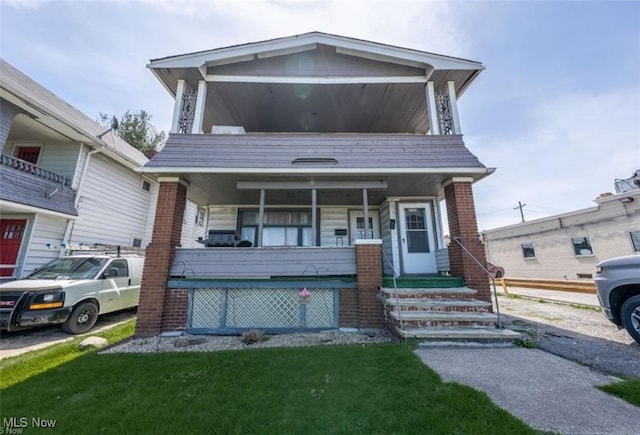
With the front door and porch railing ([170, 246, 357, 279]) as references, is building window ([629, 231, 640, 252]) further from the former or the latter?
porch railing ([170, 246, 357, 279])

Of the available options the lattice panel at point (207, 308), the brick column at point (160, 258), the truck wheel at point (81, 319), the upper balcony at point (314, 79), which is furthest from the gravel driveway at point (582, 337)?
the truck wheel at point (81, 319)

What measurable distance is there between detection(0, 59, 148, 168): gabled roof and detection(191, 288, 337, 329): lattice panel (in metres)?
7.13

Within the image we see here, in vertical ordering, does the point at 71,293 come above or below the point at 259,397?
above

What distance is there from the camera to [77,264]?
21.2 feet

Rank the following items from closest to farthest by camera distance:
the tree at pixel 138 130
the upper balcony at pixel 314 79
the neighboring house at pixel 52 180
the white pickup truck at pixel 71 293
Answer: the white pickup truck at pixel 71 293
the upper balcony at pixel 314 79
the neighboring house at pixel 52 180
the tree at pixel 138 130

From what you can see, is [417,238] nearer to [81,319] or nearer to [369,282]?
[369,282]

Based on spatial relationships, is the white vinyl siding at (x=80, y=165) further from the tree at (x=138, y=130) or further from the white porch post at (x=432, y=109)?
the tree at (x=138, y=130)

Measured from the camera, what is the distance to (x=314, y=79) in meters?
6.73

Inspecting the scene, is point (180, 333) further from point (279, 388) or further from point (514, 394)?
point (514, 394)

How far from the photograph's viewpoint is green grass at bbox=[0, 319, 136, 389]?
3.49m

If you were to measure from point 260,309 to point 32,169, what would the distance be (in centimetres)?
818

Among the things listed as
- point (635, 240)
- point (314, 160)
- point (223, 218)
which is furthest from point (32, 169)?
point (635, 240)

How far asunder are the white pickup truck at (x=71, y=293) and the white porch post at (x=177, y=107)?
4065 millimetres

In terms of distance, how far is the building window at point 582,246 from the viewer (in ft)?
39.5
